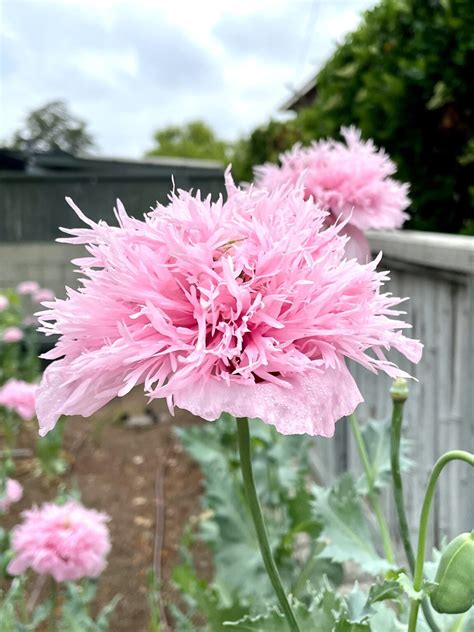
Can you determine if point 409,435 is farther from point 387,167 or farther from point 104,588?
point 104,588

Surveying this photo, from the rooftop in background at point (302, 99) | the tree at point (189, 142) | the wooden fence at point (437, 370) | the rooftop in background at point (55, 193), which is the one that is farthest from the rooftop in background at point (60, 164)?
the tree at point (189, 142)

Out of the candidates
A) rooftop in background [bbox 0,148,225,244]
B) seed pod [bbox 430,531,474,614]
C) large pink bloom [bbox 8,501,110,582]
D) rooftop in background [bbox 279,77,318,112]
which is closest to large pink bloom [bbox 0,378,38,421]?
large pink bloom [bbox 8,501,110,582]

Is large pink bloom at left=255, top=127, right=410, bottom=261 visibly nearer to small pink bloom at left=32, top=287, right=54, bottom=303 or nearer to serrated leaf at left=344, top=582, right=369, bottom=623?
serrated leaf at left=344, top=582, right=369, bottom=623

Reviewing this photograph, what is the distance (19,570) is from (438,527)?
1.34m

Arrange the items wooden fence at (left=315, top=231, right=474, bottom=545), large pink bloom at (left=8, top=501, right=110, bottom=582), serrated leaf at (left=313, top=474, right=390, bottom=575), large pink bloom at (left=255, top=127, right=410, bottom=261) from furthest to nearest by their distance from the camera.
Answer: wooden fence at (left=315, top=231, right=474, bottom=545) → large pink bloom at (left=8, top=501, right=110, bottom=582) → large pink bloom at (left=255, top=127, right=410, bottom=261) → serrated leaf at (left=313, top=474, right=390, bottom=575)

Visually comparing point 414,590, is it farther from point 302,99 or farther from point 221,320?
point 302,99

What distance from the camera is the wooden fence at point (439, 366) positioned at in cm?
190

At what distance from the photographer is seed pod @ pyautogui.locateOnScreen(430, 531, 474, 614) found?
625mm

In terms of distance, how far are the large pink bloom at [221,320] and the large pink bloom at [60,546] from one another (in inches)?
48.6

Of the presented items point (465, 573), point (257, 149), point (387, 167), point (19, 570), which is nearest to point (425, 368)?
point (387, 167)

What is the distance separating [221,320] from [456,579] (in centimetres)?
34

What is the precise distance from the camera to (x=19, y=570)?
1.76m

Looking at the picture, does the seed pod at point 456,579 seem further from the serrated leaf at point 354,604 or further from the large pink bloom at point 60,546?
the large pink bloom at point 60,546

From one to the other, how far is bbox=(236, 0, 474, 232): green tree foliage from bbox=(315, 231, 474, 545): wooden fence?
0.30m
